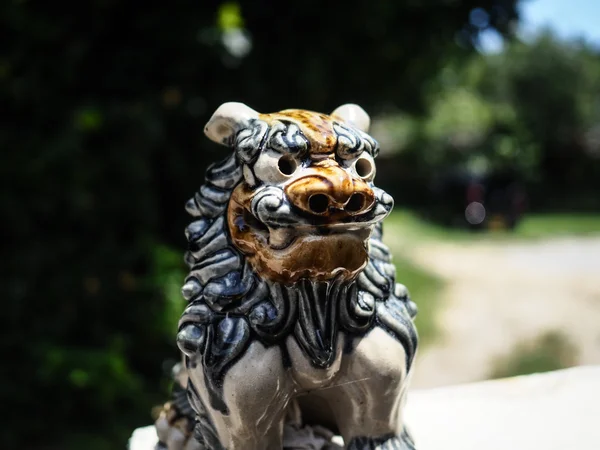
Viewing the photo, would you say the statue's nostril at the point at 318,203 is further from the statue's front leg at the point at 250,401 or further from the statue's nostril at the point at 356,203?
the statue's front leg at the point at 250,401

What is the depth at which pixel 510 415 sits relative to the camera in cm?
142

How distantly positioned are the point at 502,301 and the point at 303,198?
382 cm

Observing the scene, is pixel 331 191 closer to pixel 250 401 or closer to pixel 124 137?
pixel 250 401

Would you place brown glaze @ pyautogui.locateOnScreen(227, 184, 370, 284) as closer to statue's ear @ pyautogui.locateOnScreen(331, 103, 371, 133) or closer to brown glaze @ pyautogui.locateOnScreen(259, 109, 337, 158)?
brown glaze @ pyautogui.locateOnScreen(259, 109, 337, 158)

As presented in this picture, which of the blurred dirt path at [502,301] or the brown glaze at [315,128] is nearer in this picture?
the brown glaze at [315,128]

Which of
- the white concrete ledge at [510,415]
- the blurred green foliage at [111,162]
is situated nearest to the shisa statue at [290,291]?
the white concrete ledge at [510,415]

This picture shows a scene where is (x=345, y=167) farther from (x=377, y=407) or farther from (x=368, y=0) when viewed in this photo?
(x=368, y=0)

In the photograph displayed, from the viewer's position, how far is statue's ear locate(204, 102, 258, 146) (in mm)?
938

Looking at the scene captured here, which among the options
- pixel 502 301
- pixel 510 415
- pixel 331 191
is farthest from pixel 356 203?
pixel 502 301

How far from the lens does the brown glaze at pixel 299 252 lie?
2.71ft

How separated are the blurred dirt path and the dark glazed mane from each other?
7.52 ft

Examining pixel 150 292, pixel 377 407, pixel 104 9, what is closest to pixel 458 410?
pixel 377 407

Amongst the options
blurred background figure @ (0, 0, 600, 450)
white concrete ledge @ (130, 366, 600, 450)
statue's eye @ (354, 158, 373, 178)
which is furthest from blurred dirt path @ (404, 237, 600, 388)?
statue's eye @ (354, 158, 373, 178)

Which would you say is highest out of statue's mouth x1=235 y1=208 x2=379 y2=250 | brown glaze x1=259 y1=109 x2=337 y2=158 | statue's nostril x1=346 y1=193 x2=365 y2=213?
brown glaze x1=259 y1=109 x2=337 y2=158
